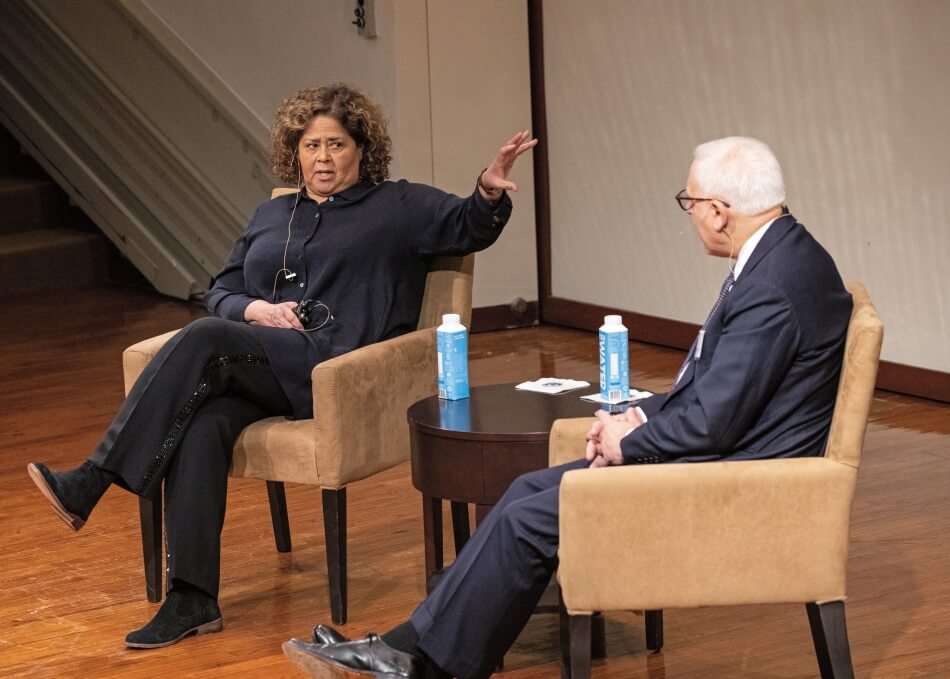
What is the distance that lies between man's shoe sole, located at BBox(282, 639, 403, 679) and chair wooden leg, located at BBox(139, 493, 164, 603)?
949 millimetres

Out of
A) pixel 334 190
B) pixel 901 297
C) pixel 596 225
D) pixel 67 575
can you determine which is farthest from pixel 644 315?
pixel 67 575

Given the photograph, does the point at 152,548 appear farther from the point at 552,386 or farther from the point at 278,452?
the point at 552,386

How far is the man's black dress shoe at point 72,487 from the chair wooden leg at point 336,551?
53 cm

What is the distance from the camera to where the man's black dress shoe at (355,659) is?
2930 mm

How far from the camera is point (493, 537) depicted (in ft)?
9.48

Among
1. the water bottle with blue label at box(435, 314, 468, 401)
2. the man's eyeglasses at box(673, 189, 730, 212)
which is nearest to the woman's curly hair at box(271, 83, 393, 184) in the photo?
the water bottle with blue label at box(435, 314, 468, 401)

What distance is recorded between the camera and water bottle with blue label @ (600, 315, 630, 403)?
3438 millimetres

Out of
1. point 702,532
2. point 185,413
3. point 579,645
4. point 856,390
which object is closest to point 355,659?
point 579,645

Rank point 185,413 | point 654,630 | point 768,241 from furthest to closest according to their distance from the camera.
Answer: point 185,413, point 654,630, point 768,241

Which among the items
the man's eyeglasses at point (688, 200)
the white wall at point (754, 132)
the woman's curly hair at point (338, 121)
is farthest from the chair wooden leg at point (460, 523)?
the white wall at point (754, 132)

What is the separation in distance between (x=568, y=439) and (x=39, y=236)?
678cm

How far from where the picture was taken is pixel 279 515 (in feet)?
14.0

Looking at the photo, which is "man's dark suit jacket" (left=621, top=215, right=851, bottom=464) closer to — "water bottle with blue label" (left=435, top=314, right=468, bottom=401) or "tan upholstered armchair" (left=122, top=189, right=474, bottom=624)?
"water bottle with blue label" (left=435, top=314, right=468, bottom=401)

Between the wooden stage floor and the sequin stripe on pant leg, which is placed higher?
the sequin stripe on pant leg
